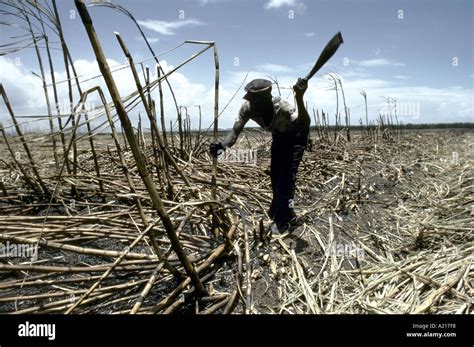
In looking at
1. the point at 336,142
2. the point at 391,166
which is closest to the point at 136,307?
the point at 391,166

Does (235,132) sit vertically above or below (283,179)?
above

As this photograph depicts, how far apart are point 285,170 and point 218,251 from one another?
4.33ft

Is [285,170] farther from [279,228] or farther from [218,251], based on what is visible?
[218,251]

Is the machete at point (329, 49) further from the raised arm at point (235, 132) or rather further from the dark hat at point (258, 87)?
the raised arm at point (235, 132)

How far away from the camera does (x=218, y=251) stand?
7.04 feet

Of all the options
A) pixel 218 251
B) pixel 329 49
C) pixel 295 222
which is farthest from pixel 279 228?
pixel 329 49

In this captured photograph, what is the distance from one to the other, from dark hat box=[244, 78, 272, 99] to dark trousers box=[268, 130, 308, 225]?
1.77ft

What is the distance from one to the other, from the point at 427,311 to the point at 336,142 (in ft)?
18.0

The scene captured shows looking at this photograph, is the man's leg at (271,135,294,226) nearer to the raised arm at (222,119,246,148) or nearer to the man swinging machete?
the man swinging machete

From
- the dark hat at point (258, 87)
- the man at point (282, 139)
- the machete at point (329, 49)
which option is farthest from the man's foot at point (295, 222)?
the machete at point (329, 49)

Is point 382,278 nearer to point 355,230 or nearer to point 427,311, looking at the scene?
point 427,311

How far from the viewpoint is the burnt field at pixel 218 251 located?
1.79 m

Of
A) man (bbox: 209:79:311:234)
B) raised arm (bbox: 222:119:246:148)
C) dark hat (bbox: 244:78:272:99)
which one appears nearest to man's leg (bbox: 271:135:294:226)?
man (bbox: 209:79:311:234)

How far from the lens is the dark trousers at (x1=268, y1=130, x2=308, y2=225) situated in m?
3.18
